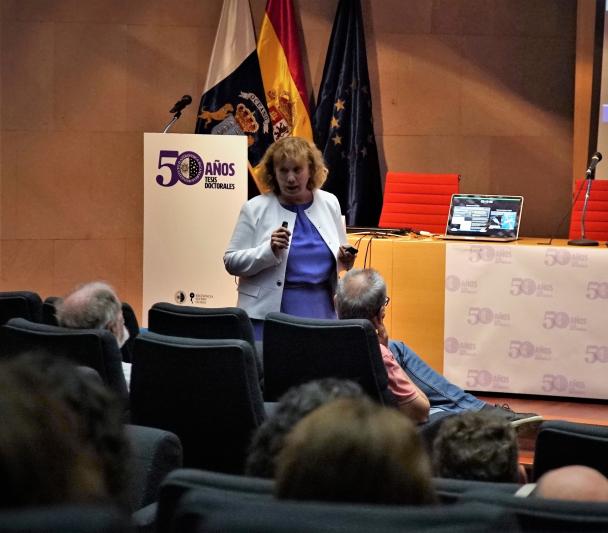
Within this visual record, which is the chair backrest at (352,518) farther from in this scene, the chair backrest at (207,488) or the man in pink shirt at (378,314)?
the man in pink shirt at (378,314)

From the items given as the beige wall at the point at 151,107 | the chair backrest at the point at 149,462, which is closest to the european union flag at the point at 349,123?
the beige wall at the point at 151,107

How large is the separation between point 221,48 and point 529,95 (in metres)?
2.32

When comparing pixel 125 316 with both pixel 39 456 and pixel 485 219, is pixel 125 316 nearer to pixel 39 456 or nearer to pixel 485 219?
pixel 485 219

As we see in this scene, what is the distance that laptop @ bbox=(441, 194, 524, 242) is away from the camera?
6.07m

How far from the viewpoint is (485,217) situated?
6.16m

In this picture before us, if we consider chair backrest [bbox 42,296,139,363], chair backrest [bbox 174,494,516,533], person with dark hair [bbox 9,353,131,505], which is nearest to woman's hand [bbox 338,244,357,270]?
chair backrest [bbox 42,296,139,363]

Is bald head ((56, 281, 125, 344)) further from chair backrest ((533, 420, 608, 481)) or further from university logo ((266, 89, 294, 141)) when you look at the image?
university logo ((266, 89, 294, 141))

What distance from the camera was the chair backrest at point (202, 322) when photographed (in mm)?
3840

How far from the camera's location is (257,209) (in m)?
4.89

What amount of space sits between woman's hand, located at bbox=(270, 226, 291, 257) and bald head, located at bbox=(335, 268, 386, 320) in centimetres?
83

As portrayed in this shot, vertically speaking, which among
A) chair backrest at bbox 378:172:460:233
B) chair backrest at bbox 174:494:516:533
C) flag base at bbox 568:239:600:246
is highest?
chair backrest at bbox 378:172:460:233

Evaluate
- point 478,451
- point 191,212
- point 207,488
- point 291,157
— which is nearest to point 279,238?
point 291,157

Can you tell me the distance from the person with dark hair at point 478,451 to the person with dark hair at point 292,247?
8.44ft

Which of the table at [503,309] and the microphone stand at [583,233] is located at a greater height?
Result: the microphone stand at [583,233]
